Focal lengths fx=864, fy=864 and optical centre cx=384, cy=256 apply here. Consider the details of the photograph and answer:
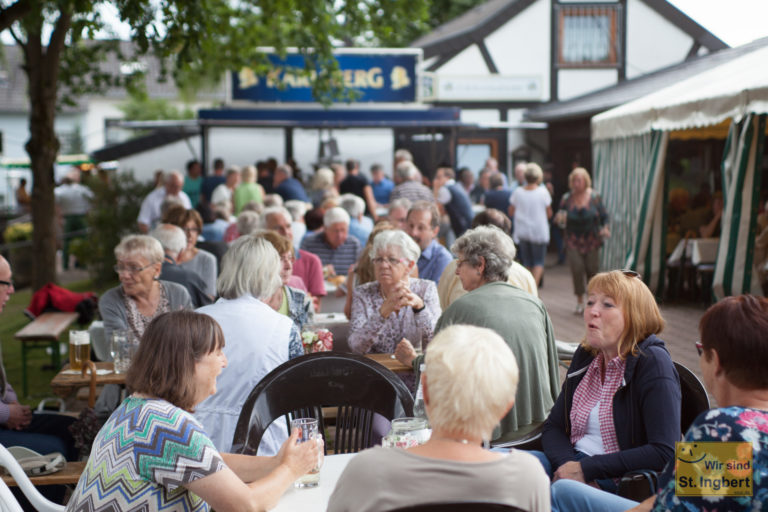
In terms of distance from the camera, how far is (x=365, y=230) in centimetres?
881

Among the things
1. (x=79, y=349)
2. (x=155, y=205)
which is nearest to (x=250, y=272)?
(x=79, y=349)

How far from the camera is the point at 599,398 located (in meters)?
3.33

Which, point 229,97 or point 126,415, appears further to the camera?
point 229,97

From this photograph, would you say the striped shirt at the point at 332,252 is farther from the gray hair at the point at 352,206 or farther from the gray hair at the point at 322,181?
the gray hair at the point at 322,181

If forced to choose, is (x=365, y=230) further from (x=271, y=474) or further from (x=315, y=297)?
(x=271, y=474)

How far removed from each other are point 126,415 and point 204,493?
0.31 meters

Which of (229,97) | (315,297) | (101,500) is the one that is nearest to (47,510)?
(101,500)

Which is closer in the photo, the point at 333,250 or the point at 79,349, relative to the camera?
the point at 79,349

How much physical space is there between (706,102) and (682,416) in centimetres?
608

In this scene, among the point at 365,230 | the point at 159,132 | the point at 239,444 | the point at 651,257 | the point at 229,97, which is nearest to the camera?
the point at 239,444

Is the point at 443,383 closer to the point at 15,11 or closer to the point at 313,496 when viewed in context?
the point at 313,496

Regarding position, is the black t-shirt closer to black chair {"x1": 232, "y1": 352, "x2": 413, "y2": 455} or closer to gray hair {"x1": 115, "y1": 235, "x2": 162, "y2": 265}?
gray hair {"x1": 115, "y1": 235, "x2": 162, "y2": 265}

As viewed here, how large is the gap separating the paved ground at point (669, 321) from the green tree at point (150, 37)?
14.2ft

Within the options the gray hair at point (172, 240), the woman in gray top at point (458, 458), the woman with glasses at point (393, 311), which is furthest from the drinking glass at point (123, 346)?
the woman in gray top at point (458, 458)
